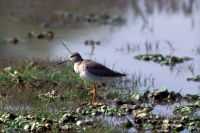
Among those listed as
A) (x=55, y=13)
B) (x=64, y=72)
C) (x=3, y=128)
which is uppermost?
(x=55, y=13)

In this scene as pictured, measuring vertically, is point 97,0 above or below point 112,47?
above

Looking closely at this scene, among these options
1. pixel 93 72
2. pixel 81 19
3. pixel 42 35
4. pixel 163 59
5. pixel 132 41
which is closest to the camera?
pixel 93 72

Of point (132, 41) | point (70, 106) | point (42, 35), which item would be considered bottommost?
point (70, 106)

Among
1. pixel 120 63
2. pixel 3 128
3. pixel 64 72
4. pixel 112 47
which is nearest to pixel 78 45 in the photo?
pixel 112 47

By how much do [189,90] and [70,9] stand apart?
12245 mm

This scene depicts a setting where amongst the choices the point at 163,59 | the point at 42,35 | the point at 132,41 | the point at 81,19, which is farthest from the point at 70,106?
the point at 81,19

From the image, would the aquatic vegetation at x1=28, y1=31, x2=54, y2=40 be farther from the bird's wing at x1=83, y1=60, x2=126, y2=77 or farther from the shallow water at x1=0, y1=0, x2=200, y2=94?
the bird's wing at x1=83, y1=60, x2=126, y2=77

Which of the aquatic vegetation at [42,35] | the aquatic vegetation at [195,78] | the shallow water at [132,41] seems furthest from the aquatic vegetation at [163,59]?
the aquatic vegetation at [42,35]

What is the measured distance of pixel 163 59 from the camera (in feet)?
51.5

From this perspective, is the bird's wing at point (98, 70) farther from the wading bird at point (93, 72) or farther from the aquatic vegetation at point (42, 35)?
the aquatic vegetation at point (42, 35)

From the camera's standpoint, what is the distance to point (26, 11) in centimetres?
2375

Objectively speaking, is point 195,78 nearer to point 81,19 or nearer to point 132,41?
point 132,41

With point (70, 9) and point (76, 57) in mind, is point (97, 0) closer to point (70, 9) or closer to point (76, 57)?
point (70, 9)

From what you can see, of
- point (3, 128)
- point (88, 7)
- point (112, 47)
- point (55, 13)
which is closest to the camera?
point (3, 128)
